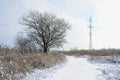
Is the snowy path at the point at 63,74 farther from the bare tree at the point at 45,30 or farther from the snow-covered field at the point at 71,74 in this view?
the bare tree at the point at 45,30

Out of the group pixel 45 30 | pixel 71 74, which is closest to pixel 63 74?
pixel 71 74

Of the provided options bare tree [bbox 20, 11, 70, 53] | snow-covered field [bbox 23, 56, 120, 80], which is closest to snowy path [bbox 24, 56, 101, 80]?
Answer: snow-covered field [bbox 23, 56, 120, 80]

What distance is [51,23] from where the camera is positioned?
46.8 metres

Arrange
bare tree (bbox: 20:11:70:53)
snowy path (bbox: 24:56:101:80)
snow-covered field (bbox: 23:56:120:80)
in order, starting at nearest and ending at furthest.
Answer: snowy path (bbox: 24:56:101:80)
snow-covered field (bbox: 23:56:120:80)
bare tree (bbox: 20:11:70:53)

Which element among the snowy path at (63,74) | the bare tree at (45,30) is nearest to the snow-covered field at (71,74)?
the snowy path at (63,74)

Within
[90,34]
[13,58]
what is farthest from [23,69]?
[90,34]

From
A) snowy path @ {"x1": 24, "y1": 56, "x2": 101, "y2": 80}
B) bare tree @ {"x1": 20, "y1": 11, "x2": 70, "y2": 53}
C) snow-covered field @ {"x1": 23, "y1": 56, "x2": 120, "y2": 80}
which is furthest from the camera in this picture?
bare tree @ {"x1": 20, "y1": 11, "x2": 70, "y2": 53}

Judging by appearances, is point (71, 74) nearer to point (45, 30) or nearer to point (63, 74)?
point (63, 74)

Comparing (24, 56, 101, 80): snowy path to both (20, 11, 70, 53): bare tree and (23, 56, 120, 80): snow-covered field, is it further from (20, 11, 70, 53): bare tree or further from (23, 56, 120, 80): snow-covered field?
(20, 11, 70, 53): bare tree

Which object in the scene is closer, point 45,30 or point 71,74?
point 71,74

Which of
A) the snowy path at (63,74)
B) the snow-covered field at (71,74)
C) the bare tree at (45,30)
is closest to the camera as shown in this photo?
the snowy path at (63,74)

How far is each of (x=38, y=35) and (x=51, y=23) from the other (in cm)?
384

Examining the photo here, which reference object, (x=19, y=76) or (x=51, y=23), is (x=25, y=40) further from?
(x=19, y=76)

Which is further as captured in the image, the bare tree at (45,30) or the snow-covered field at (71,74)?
the bare tree at (45,30)
